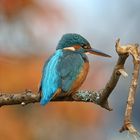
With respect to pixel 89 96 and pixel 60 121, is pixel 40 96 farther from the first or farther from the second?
pixel 60 121

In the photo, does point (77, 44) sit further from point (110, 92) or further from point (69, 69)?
point (110, 92)

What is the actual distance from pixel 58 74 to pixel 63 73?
2cm

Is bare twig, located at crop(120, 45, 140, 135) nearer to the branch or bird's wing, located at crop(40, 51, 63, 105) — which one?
the branch

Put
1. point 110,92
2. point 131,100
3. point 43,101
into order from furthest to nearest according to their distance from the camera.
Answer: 1. point 43,101
2. point 110,92
3. point 131,100

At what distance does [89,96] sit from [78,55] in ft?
0.91

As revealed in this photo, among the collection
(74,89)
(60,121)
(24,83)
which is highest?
(74,89)

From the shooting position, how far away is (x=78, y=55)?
242 cm

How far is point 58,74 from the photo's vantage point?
226 centimetres

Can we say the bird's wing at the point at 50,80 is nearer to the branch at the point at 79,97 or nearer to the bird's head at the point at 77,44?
the branch at the point at 79,97

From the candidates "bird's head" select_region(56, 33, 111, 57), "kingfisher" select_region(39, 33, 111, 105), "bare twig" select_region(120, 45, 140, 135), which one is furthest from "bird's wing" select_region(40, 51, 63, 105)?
"bare twig" select_region(120, 45, 140, 135)

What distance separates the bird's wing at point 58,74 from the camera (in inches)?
87.4

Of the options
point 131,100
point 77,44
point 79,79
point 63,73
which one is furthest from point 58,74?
point 131,100

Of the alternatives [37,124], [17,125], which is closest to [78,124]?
[37,124]

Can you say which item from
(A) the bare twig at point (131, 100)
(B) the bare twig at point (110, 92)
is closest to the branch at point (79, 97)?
(B) the bare twig at point (110, 92)
